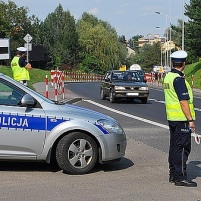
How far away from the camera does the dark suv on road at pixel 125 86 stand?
24163 millimetres

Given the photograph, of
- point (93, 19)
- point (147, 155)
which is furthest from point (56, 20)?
point (147, 155)

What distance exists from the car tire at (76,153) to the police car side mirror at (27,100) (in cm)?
70

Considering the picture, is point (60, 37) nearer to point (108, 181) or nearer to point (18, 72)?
point (18, 72)

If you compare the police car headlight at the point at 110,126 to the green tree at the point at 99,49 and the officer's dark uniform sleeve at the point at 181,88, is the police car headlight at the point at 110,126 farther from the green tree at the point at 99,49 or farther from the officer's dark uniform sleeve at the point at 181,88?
the green tree at the point at 99,49

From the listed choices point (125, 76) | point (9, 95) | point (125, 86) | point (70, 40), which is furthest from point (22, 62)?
point (70, 40)

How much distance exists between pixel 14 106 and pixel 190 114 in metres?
2.56

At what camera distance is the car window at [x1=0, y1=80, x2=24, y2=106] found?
8.05 meters

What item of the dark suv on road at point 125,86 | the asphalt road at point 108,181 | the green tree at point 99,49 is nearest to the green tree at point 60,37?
the green tree at point 99,49

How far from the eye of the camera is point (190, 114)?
7.12m

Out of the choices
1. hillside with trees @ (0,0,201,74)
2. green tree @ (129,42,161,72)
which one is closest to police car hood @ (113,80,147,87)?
hillside with trees @ (0,0,201,74)

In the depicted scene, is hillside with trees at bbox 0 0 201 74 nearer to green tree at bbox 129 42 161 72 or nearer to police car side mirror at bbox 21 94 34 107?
green tree at bbox 129 42 161 72

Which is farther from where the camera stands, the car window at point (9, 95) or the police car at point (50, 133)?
the car window at point (9, 95)

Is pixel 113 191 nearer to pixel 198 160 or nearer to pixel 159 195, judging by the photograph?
pixel 159 195

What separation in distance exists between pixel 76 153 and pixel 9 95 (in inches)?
51.9
